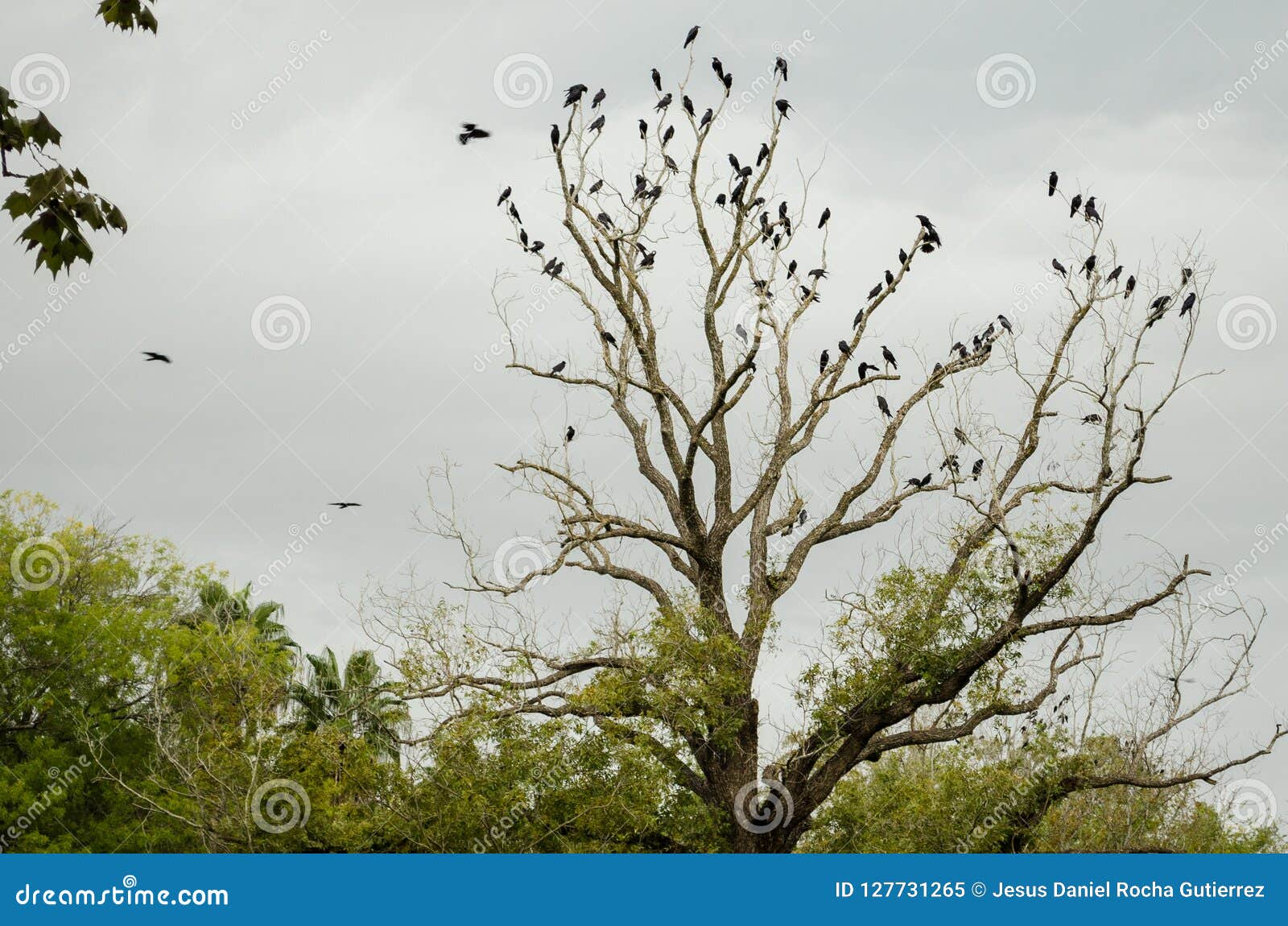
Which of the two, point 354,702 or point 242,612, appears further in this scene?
point 242,612

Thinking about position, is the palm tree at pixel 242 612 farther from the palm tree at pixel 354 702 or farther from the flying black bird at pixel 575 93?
the flying black bird at pixel 575 93

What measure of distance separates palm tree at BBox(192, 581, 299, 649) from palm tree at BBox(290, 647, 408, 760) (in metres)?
1.49

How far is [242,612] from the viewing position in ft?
113

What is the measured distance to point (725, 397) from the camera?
68.7 feet

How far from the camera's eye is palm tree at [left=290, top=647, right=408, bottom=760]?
18.5 m

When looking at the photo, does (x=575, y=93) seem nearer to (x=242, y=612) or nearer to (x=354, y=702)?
(x=354, y=702)

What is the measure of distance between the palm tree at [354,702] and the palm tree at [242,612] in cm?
149

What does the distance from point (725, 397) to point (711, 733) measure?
17.2ft

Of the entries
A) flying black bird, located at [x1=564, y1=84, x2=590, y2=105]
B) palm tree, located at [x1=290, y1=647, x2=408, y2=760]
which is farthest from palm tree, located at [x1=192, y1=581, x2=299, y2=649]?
flying black bird, located at [x1=564, y1=84, x2=590, y2=105]

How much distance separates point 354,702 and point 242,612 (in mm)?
15188

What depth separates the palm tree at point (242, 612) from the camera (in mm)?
33188

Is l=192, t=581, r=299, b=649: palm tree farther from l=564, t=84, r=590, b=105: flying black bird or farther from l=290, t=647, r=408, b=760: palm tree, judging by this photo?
l=564, t=84, r=590, b=105: flying black bird

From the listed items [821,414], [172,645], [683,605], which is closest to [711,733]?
[683,605]

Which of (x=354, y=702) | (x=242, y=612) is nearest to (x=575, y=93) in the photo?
(x=354, y=702)
